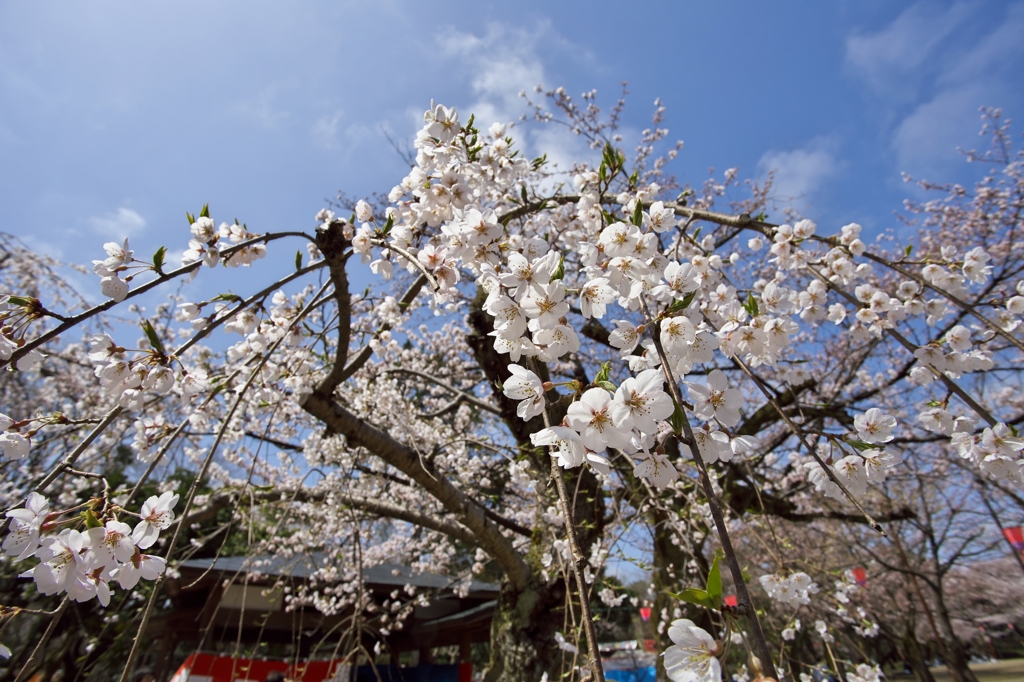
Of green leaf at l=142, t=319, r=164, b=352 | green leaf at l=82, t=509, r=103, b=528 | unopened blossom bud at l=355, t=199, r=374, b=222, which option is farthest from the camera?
unopened blossom bud at l=355, t=199, r=374, b=222

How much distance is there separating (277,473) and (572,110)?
648 cm

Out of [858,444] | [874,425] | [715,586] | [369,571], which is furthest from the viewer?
[369,571]

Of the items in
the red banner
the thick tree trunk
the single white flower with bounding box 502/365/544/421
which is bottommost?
the red banner

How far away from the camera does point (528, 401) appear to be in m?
1.09

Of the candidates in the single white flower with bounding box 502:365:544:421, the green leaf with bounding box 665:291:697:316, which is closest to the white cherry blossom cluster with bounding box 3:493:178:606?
the single white flower with bounding box 502:365:544:421

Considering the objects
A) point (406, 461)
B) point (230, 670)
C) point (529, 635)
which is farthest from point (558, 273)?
point (230, 670)

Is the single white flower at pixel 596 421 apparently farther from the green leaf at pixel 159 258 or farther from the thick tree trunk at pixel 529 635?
the thick tree trunk at pixel 529 635

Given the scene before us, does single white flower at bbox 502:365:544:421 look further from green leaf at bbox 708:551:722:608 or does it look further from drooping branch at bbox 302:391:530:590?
drooping branch at bbox 302:391:530:590

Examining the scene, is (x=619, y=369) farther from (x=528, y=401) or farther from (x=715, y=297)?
(x=528, y=401)

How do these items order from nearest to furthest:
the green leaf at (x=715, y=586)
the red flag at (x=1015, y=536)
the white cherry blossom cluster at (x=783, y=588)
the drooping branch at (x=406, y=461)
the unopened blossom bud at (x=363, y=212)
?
1. the green leaf at (x=715, y=586)
2. the white cherry blossom cluster at (x=783, y=588)
3. the unopened blossom bud at (x=363, y=212)
4. the drooping branch at (x=406, y=461)
5. the red flag at (x=1015, y=536)

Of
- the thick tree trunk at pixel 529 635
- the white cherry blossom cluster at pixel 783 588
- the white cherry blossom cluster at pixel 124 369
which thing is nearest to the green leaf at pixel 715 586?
the white cherry blossom cluster at pixel 783 588

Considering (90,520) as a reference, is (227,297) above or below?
above

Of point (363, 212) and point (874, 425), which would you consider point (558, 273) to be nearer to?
point (874, 425)

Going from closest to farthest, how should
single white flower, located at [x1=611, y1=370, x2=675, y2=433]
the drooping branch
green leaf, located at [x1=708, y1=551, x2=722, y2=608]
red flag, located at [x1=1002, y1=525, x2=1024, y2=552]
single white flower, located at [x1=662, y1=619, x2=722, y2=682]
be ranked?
green leaf, located at [x1=708, y1=551, x2=722, y2=608] → single white flower, located at [x1=662, y1=619, x2=722, y2=682] → single white flower, located at [x1=611, y1=370, x2=675, y2=433] → the drooping branch → red flag, located at [x1=1002, y1=525, x2=1024, y2=552]
